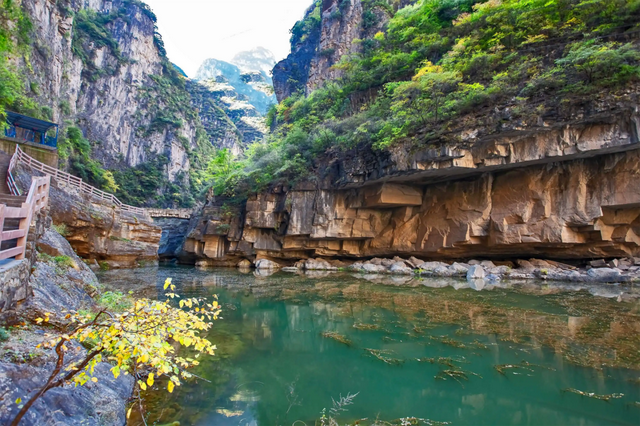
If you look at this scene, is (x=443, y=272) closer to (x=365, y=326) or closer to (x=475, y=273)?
(x=475, y=273)

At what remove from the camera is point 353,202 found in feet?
66.0

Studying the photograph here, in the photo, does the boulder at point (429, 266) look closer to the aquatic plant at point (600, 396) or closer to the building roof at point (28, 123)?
the aquatic plant at point (600, 396)

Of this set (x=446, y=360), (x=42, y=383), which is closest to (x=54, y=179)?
(x=42, y=383)

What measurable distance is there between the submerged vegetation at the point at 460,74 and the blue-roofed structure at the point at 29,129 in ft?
34.2

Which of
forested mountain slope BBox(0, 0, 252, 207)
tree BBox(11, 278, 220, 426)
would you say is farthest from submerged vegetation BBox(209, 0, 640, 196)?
forested mountain slope BBox(0, 0, 252, 207)

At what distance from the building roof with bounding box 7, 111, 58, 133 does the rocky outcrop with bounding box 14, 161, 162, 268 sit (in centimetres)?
541

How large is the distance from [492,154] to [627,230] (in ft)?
23.1

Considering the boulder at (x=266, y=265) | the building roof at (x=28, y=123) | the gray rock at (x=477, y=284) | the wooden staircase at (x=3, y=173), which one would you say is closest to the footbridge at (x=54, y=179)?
the wooden staircase at (x=3, y=173)

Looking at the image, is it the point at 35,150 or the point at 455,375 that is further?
the point at 35,150

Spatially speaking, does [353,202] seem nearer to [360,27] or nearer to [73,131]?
[360,27]

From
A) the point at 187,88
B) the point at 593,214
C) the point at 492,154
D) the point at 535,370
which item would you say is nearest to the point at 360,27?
the point at 492,154

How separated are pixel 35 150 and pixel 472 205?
75.7 ft

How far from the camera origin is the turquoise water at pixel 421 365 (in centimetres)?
358

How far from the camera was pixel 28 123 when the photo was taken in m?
16.9
